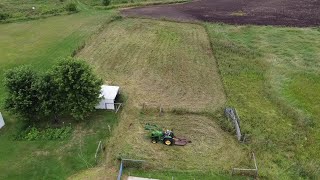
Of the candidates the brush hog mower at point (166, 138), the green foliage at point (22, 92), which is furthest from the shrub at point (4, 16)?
the brush hog mower at point (166, 138)

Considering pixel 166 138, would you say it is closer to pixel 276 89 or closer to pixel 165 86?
pixel 165 86

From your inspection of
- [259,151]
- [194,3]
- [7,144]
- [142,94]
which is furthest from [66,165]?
[194,3]

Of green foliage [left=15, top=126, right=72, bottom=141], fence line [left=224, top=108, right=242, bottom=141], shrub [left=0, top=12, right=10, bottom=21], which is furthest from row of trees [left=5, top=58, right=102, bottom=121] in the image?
shrub [left=0, top=12, right=10, bottom=21]

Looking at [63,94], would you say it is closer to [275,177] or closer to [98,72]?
[98,72]

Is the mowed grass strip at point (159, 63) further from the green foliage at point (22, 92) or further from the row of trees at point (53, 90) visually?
the green foliage at point (22, 92)

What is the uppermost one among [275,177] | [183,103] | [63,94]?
[63,94]
